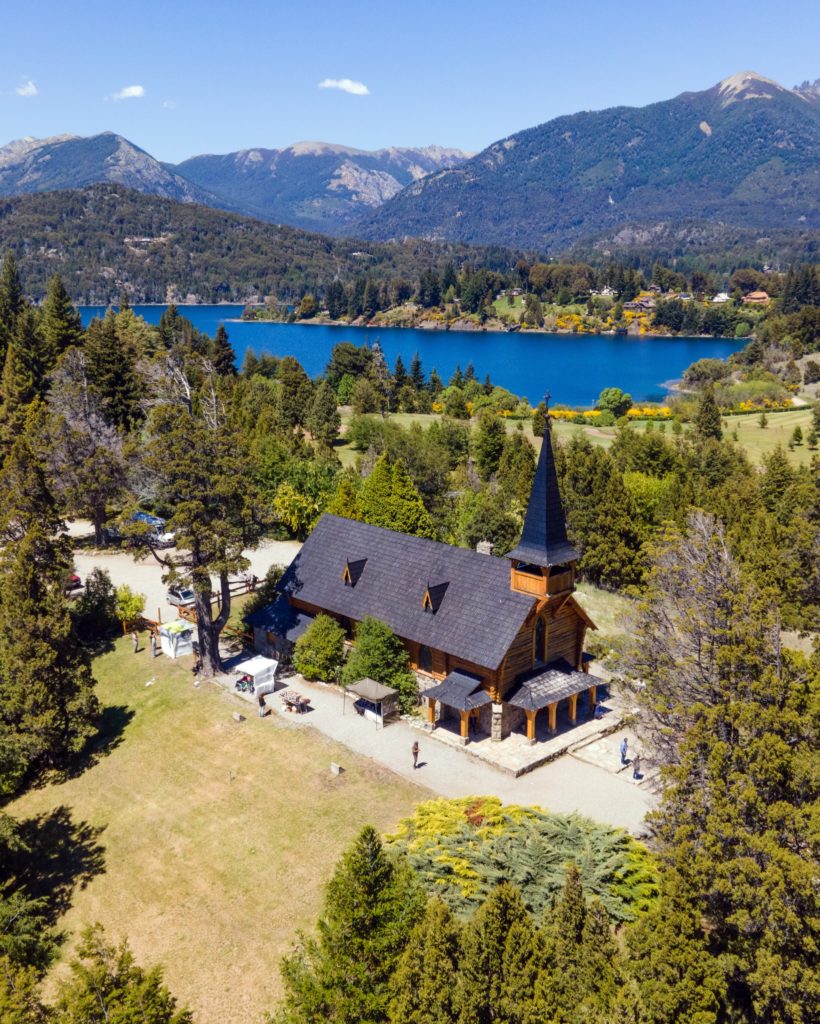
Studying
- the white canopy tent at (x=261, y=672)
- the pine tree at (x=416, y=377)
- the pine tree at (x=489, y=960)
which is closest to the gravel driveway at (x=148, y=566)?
the white canopy tent at (x=261, y=672)

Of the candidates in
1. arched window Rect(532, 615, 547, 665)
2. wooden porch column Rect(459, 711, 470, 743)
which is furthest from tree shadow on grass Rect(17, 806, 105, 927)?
arched window Rect(532, 615, 547, 665)

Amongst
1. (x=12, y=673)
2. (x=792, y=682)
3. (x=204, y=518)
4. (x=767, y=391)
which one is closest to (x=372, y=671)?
(x=204, y=518)

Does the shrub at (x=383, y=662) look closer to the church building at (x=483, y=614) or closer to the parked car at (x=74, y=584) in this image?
the church building at (x=483, y=614)

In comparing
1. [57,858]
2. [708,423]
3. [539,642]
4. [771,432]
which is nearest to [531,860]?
[539,642]

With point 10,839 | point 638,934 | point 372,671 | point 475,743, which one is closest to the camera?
point 638,934

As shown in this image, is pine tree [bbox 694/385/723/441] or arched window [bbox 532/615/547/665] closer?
arched window [bbox 532/615/547/665]

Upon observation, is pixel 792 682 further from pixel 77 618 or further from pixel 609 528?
pixel 77 618

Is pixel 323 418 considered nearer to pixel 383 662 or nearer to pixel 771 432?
pixel 383 662

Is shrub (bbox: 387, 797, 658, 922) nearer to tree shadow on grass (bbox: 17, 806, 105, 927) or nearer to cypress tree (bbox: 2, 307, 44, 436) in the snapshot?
tree shadow on grass (bbox: 17, 806, 105, 927)
